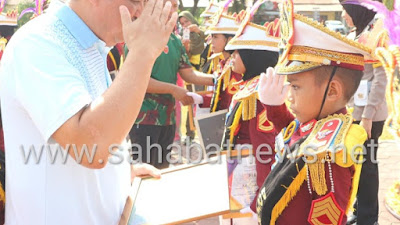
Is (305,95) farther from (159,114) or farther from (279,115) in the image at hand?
(159,114)

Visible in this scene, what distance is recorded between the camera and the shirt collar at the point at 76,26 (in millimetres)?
1475

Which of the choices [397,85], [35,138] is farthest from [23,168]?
[397,85]

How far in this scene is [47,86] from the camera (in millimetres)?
1245

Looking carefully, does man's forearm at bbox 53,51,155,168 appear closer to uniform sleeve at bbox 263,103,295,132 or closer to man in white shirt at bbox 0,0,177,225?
man in white shirt at bbox 0,0,177,225

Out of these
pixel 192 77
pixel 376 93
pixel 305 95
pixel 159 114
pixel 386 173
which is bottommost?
pixel 386 173

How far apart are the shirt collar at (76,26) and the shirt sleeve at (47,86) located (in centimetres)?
14

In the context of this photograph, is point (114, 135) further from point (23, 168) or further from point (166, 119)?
point (166, 119)

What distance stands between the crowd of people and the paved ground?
5.49 ft

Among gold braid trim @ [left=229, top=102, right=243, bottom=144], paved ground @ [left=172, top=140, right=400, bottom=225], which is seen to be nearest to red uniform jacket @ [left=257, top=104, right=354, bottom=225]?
gold braid trim @ [left=229, top=102, right=243, bottom=144]

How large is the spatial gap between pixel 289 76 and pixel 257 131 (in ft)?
3.61

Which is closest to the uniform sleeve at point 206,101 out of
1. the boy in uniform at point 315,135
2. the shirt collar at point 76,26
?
the boy in uniform at point 315,135

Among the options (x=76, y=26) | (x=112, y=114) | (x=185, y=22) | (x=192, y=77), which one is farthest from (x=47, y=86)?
(x=185, y=22)

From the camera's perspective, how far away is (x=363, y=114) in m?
4.02

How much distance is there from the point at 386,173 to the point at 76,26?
5110 mm
